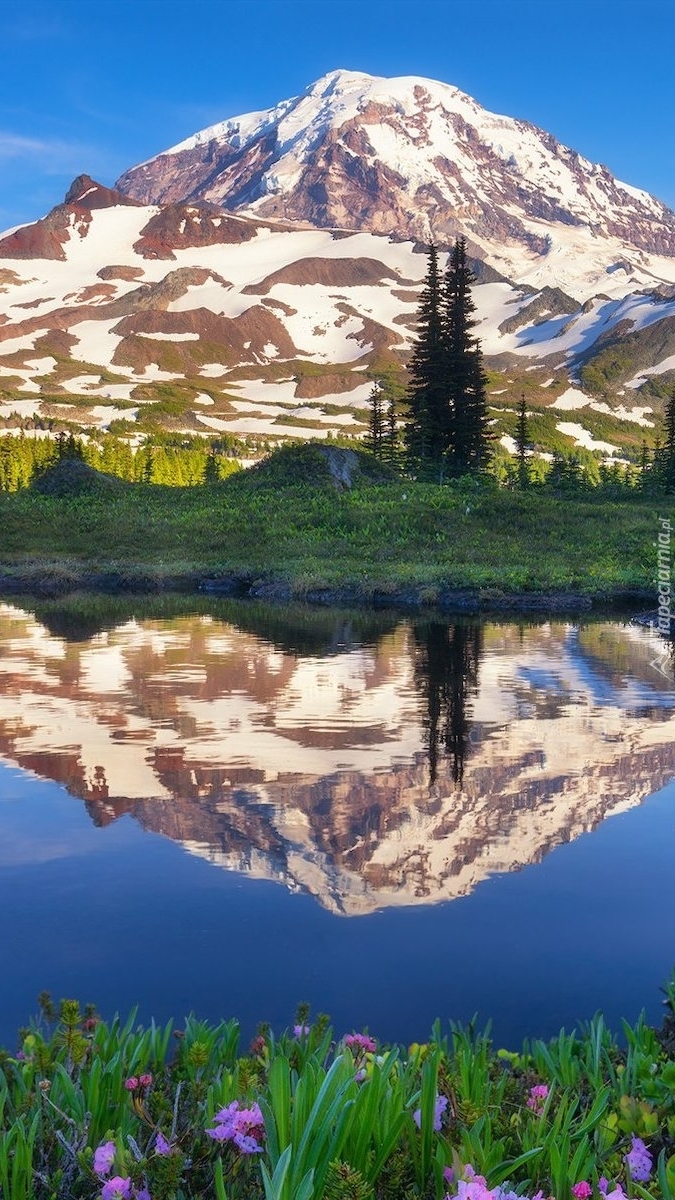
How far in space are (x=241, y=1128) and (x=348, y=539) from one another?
1641 inches

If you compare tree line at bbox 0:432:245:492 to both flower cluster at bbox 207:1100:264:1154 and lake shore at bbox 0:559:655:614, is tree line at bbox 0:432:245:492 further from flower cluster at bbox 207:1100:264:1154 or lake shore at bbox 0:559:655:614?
flower cluster at bbox 207:1100:264:1154

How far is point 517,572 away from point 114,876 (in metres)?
29.4

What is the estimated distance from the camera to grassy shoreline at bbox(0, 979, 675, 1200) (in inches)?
132

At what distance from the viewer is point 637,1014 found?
646 centimetres

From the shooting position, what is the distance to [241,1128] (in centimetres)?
355

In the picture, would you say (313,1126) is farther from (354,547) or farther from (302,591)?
(354,547)

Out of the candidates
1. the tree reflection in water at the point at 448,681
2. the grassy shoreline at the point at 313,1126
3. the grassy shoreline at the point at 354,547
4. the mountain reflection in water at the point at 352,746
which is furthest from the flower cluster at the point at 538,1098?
the grassy shoreline at the point at 354,547

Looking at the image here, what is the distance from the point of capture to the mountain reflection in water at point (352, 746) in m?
9.64

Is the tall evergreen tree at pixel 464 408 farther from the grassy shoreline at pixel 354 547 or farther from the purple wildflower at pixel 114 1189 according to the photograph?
the purple wildflower at pixel 114 1189

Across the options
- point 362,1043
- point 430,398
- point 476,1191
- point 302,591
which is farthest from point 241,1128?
point 430,398

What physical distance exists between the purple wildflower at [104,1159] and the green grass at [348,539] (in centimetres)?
3196

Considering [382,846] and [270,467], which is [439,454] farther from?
[382,846]

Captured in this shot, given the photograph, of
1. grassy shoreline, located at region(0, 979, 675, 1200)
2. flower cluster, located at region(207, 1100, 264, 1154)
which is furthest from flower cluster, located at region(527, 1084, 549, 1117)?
flower cluster, located at region(207, 1100, 264, 1154)

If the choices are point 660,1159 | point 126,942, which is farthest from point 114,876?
point 660,1159
